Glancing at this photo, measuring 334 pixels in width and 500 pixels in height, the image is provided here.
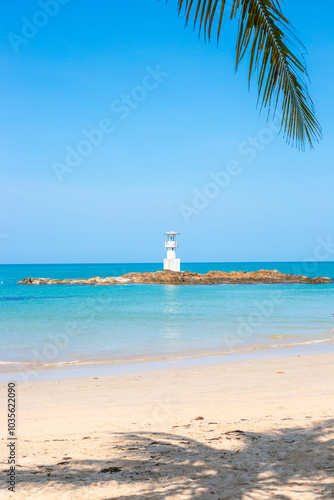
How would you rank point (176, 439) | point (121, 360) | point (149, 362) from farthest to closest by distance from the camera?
point (121, 360), point (149, 362), point (176, 439)

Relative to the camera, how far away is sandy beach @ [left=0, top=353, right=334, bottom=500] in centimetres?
376

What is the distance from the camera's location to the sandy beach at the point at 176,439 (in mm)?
3762

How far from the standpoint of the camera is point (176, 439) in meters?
5.18

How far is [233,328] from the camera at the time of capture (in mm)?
20969

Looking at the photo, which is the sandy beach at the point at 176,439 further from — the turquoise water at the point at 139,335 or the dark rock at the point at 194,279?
the dark rock at the point at 194,279

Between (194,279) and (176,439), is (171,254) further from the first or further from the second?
(176,439)

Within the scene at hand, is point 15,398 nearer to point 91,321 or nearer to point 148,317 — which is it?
point 91,321

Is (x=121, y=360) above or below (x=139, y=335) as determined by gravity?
above

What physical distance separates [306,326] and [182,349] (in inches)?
345

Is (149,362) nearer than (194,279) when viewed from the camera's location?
Yes

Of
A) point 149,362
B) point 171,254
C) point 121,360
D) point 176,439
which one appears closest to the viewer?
point 176,439

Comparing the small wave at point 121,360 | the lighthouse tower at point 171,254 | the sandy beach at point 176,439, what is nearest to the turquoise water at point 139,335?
the small wave at point 121,360

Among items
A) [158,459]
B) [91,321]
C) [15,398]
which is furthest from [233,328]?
[158,459]

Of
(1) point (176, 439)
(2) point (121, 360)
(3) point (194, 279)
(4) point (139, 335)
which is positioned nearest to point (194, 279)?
(3) point (194, 279)
